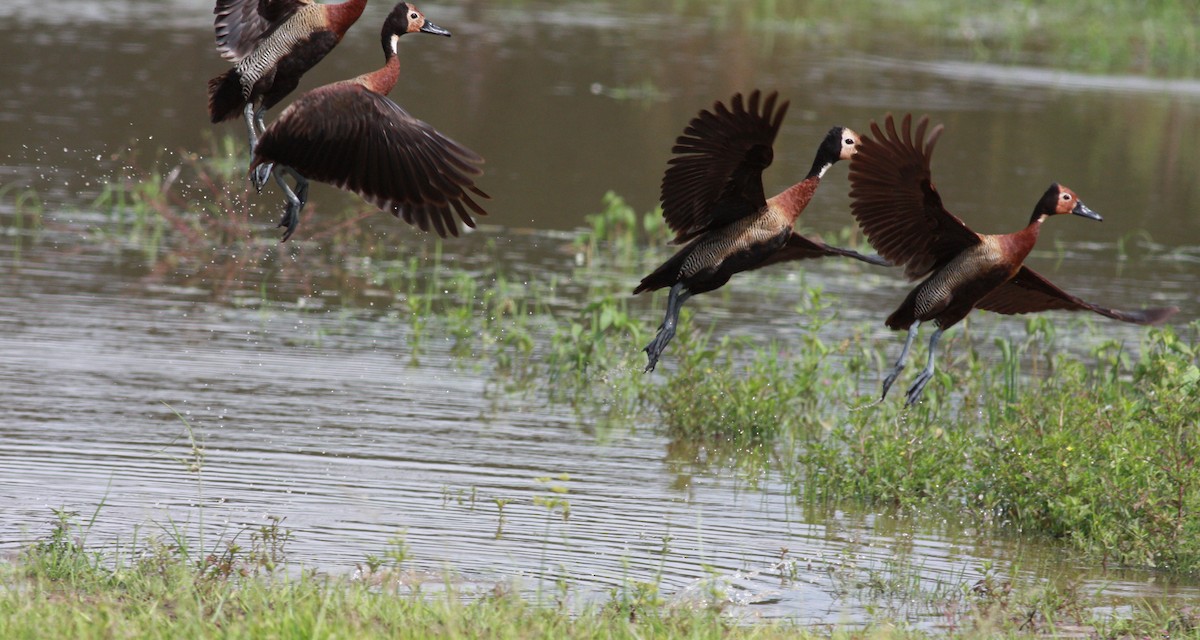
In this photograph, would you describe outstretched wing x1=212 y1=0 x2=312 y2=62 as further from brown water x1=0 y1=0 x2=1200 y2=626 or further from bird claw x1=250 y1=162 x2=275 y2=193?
brown water x1=0 y1=0 x2=1200 y2=626

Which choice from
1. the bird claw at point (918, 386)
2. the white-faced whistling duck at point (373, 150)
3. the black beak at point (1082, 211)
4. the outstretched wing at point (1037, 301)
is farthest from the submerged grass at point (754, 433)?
the white-faced whistling duck at point (373, 150)

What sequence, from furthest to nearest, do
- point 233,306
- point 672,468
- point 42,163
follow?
point 42,163, point 233,306, point 672,468

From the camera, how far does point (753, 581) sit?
666 centimetres

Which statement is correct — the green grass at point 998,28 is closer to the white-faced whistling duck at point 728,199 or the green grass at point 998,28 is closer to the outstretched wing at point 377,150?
the white-faced whistling duck at point 728,199

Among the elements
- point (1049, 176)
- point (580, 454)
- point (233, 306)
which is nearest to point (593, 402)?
point (580, 454)

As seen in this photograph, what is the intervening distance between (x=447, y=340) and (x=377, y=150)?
4.44 meters

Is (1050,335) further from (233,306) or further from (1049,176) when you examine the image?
(1049,176)

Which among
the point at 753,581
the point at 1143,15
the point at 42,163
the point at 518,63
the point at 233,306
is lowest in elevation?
the point at 753,581

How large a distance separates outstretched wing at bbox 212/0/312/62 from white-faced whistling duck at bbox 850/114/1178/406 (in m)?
2.14

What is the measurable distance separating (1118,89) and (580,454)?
1665 cm

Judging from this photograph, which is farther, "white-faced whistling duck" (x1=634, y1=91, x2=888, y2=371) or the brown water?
the brown water

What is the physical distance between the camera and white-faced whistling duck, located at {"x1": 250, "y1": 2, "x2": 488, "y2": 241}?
20.0 ft

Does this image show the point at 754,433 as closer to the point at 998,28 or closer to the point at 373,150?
the point at 373,150

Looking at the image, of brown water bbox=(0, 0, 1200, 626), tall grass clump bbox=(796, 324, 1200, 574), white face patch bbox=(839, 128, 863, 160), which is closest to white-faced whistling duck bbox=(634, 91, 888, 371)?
white face patch bbox=(839, 128, 863, 160)
